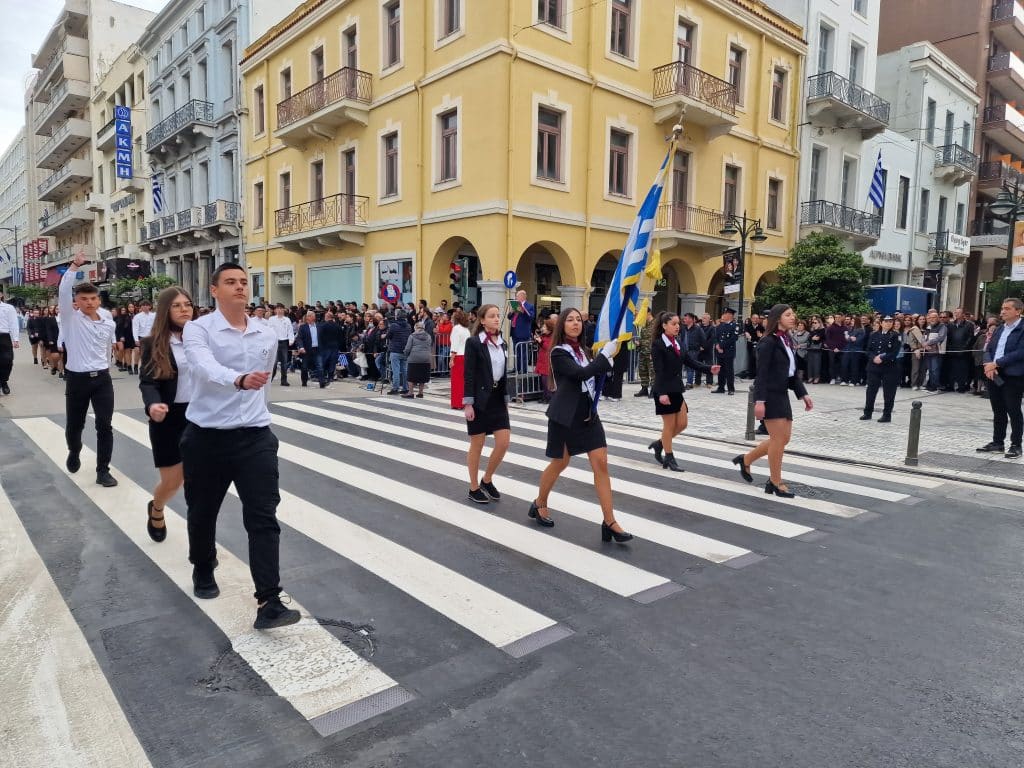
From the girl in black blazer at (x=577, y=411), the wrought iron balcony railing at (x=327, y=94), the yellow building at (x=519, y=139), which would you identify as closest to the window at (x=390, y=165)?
the yellow building at (x=519, y=139)

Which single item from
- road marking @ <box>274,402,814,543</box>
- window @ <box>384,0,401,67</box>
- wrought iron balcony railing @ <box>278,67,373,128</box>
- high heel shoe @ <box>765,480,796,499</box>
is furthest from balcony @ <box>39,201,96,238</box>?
high heel shoe @ <box>765,480,796,499</box>

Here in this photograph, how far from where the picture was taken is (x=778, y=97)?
26031 mm

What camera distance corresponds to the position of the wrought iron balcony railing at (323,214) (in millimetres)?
22875

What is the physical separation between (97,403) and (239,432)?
409 cm

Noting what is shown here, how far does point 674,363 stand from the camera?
8094 millimetres

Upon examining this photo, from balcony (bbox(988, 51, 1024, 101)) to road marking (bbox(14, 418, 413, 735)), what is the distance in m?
43.2

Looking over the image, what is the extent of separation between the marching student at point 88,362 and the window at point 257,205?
23.6 meters

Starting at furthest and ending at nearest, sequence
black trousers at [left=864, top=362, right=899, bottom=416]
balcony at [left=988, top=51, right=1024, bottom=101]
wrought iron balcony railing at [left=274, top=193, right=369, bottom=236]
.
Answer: balcony at [left=988, top=51, right=1024, bottom=101] → wrought iron balcony railing at [left=274, top=193, right=369, bottom=236] → black trousers at [left=864, top=362, right=899, bottom=416]

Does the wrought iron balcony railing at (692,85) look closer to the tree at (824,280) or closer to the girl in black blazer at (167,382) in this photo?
the tree at (824,280)

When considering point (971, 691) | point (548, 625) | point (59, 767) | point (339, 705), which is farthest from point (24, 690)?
point (971, 691)

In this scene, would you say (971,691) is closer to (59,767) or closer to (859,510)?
(859,510)

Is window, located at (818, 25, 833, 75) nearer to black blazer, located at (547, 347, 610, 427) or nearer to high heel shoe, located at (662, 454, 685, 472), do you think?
high heel shoe, located at (662, 454, 685, 472)

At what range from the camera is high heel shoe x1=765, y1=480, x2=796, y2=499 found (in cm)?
690

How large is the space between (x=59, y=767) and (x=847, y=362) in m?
19.1
